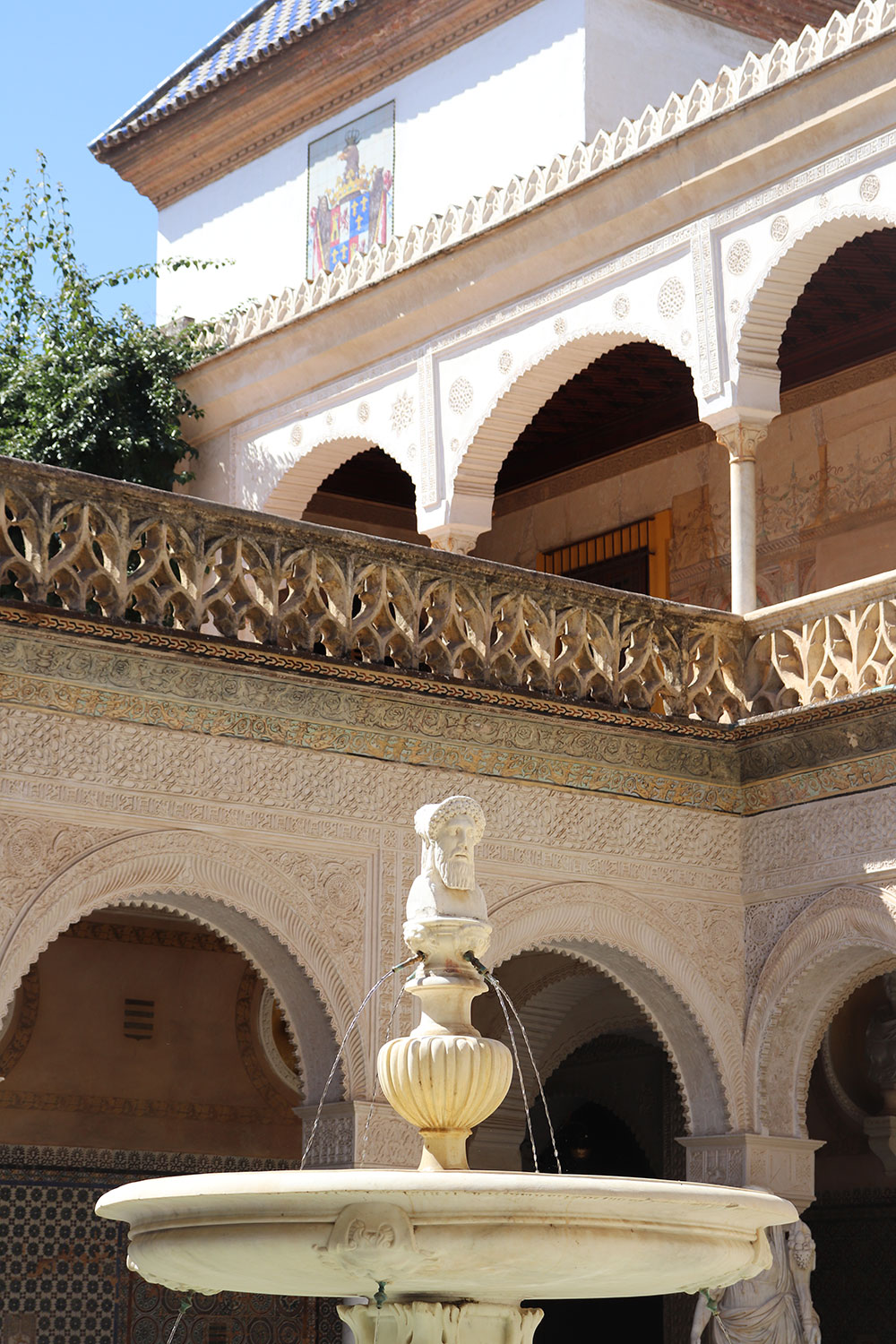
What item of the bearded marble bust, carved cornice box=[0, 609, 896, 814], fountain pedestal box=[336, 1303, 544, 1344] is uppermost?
carved cornice box=[0, 609, 896, 814]

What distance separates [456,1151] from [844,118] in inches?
198

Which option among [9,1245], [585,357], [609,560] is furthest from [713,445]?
[9,1245]

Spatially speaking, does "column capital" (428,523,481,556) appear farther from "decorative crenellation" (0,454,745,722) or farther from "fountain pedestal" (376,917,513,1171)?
"fountain pedestal" (376,917,513,1171)

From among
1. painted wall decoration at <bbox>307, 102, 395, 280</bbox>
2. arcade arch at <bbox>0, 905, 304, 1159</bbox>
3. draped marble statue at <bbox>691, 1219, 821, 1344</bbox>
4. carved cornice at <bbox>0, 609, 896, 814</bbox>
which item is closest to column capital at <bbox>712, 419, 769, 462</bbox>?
carved cornice at <bbox>0, 609, 896, 814</bbox>

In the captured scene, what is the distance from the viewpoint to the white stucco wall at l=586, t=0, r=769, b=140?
1131cm

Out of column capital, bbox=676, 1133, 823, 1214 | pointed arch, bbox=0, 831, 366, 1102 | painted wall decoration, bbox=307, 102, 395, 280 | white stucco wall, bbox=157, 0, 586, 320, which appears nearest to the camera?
pointed arch, bbox=0, 831, 366, 1102

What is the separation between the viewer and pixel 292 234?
13305mm

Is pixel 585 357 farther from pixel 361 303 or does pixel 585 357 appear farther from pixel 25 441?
pixel 25 441

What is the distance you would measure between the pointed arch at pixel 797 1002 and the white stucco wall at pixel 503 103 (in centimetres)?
501

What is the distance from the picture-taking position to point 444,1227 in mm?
3814

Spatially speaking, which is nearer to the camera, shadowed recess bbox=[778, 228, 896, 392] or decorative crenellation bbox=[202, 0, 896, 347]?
decorative crenellation bbox=[202, 0, 896, 347]

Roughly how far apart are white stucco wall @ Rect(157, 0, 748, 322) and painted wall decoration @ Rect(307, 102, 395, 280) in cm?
7

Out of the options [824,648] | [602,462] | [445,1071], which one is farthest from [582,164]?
[445,1071]

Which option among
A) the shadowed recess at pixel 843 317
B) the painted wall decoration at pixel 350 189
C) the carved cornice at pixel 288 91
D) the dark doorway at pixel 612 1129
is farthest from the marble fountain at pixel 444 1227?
the painted wall decoration at pixel 350 189
